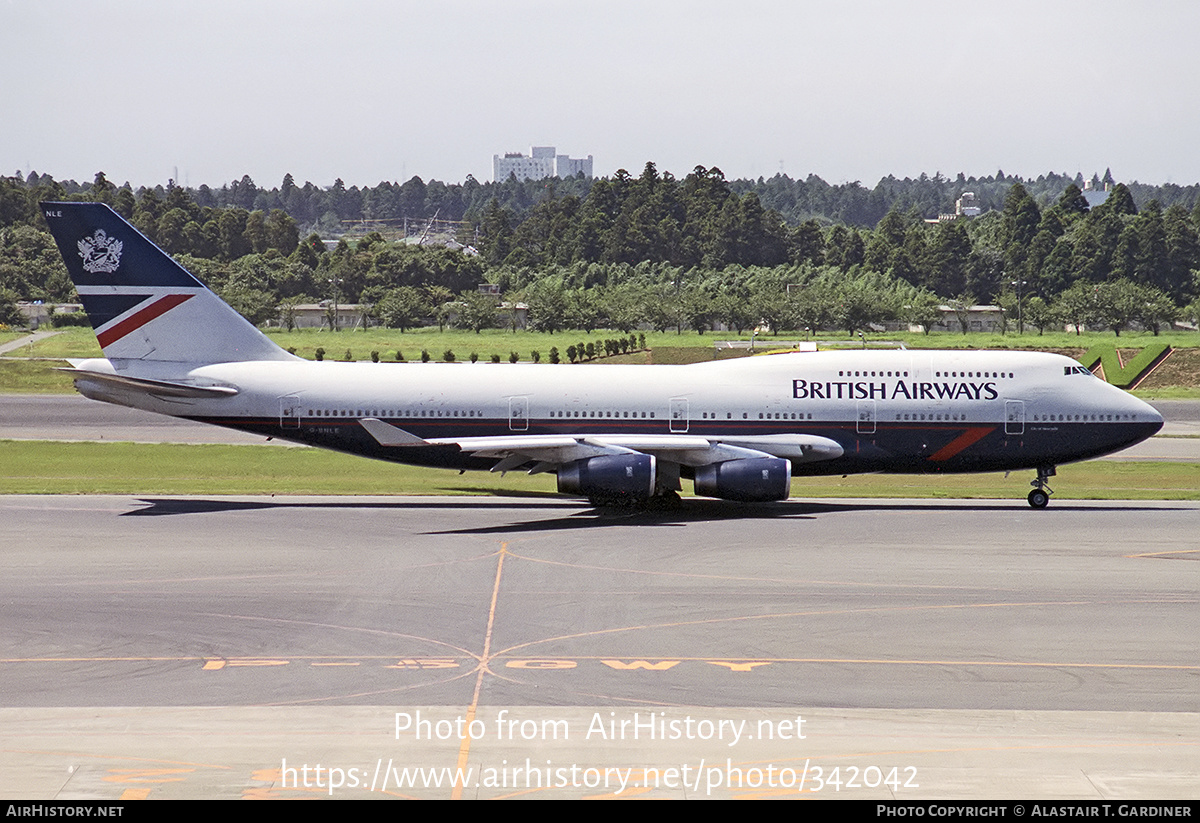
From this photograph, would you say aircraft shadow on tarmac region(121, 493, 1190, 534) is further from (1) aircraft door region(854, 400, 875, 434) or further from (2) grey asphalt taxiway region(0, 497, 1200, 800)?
(1) aircraft door region(854, 400, 875, 434)

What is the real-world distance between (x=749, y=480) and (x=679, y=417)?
11.1 ft

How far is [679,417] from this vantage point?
3956 cm

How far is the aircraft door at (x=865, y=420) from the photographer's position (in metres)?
39.9

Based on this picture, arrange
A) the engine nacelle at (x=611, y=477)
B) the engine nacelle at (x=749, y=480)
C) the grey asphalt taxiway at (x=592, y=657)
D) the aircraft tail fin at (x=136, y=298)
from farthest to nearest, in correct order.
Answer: the aircraft tail fin at (x=136, y=298), the engine nacelle at (x=749, y=480), the engine nacelle at (x=611, y=477), the grey asphalt taxiway at (x=592, y=657)

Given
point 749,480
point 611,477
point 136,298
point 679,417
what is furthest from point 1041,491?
point 136,298

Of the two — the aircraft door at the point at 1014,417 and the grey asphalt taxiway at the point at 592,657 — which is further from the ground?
the aircraft door at the point at 1014,417

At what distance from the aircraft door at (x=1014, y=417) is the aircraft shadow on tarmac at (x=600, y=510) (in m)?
2.67

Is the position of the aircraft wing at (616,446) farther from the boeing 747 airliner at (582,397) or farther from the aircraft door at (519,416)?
the aircraft door at (519,416)

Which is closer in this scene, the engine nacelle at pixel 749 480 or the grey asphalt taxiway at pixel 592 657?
the grey asphalt taxiway at pixel 592 657

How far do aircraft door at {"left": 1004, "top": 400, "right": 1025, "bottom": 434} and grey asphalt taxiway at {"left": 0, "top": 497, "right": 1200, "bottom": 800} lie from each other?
4.14m

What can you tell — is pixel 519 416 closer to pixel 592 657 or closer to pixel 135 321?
pixel 135 321

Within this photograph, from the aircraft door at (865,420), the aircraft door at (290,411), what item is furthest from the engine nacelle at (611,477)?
the aircraft door at (290,411)
